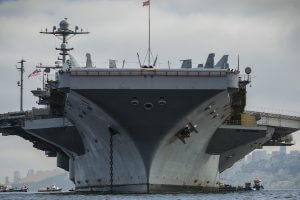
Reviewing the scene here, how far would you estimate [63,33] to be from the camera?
7512cm

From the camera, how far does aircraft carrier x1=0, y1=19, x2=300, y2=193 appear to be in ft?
152

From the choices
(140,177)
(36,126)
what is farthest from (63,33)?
(140,177)

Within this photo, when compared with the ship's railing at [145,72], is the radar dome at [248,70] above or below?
above

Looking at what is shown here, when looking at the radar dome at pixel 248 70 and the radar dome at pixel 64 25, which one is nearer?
the radar dome at pixel 248 70

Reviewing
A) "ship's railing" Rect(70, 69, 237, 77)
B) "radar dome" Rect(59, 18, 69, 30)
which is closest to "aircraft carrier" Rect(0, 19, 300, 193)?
"ship's railing" Rect(70, 69, 237, 77)

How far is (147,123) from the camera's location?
47812 mm

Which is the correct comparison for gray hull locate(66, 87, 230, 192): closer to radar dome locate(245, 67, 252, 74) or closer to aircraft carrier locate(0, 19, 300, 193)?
aircraft carrier locate(0, 19, 300, 193)

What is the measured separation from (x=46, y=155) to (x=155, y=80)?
30.4m

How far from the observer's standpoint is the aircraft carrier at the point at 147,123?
46.2 metres

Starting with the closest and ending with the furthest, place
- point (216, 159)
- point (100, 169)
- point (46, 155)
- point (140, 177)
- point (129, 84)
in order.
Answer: point (129, 84) < point (140, 177) < point (100, 169) < point (216, 159) < point (46, 155)

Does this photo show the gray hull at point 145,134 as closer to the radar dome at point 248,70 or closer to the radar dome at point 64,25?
the radar dome at point 248,70

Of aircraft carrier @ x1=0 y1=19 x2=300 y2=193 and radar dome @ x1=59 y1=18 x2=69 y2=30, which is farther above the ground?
radar dome @ x1=59 y1=18 x2=69 y2=30

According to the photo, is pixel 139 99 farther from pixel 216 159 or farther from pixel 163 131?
pixel 216 159

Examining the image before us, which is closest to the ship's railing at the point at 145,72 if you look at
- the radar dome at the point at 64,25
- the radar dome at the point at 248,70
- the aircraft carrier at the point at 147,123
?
the aircraft carrier at the point at 147,123
